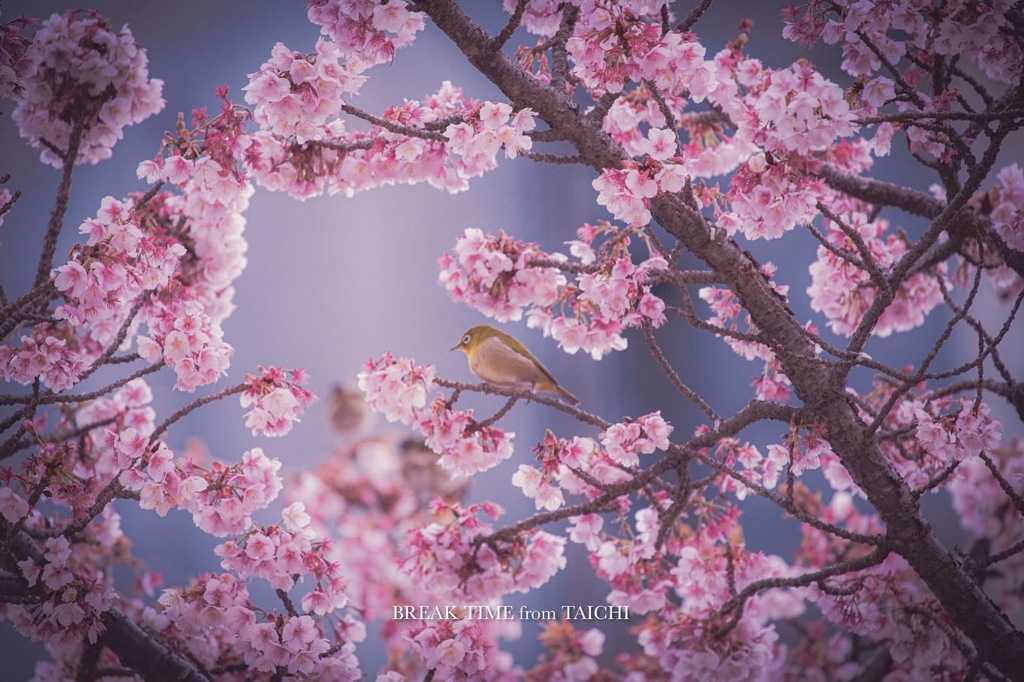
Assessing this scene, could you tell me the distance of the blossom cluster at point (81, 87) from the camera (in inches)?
76.4

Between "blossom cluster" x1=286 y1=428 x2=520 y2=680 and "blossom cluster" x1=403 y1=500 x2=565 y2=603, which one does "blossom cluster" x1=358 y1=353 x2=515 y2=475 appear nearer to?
"blossom cluster" x1=403 y1=500 x2=565 y2=603

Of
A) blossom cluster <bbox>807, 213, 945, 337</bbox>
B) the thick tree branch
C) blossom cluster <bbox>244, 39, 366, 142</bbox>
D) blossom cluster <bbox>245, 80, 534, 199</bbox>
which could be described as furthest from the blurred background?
the thick tree branch

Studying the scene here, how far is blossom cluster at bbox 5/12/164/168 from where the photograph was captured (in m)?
1.94

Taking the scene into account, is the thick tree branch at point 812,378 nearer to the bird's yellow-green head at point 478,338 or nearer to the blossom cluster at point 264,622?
the bird's yellow-green head at point 478,338

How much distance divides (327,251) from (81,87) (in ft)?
3.75

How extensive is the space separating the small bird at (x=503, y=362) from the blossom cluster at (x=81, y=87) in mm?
1111

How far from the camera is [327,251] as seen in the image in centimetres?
302

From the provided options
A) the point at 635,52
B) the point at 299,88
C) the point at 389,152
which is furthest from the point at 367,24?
the point at 635,52

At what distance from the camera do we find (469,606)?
7.08 ft

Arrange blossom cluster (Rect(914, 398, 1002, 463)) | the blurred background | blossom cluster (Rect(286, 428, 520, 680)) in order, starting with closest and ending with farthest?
blossom cluster (Rect(914, 398, 1002, 463)) < the blurred background < blossom cluster (Rect(286, 428, 520, 680))

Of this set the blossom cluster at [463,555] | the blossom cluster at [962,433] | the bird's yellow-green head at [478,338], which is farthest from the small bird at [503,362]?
the blossom cluster at [962,433]

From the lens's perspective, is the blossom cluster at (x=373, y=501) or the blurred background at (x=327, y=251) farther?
the blossom cluster at (x=373, y=501)

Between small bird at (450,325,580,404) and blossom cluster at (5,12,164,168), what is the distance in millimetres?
1111

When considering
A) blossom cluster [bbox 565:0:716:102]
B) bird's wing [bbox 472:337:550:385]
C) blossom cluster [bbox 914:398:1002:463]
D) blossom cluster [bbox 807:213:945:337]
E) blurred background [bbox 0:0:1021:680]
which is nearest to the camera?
blossom cluster [bbox 565:0:716:102]
